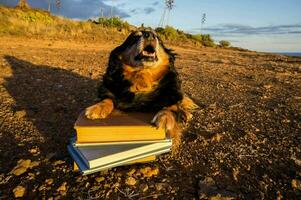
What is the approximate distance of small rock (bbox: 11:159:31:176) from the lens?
8.24ft

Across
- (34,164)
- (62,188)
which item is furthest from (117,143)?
(34,164)

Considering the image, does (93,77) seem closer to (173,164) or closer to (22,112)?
(22,112)

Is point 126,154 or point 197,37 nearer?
point 126,154

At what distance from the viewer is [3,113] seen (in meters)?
3.92

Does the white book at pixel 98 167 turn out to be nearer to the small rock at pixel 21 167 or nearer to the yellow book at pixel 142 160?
the yellow book at pixel 142 160

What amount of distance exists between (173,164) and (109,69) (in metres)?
1.30

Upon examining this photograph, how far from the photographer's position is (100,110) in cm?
292

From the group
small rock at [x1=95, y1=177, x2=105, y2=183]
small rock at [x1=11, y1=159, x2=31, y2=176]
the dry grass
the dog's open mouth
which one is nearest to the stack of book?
small rock at [x1=95, y1=177, x2=105, y2=183]

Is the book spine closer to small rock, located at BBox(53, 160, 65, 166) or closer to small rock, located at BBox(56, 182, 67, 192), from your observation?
small rock, located at BBox(56, 182, 67, 192)

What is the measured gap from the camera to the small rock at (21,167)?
2512mm

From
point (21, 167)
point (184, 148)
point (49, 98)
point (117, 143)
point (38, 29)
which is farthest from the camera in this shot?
point (38, 29)

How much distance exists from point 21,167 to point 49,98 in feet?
7.17

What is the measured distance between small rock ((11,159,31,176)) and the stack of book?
0.38 metres

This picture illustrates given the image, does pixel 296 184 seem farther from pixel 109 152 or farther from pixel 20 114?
pixel 20 114
